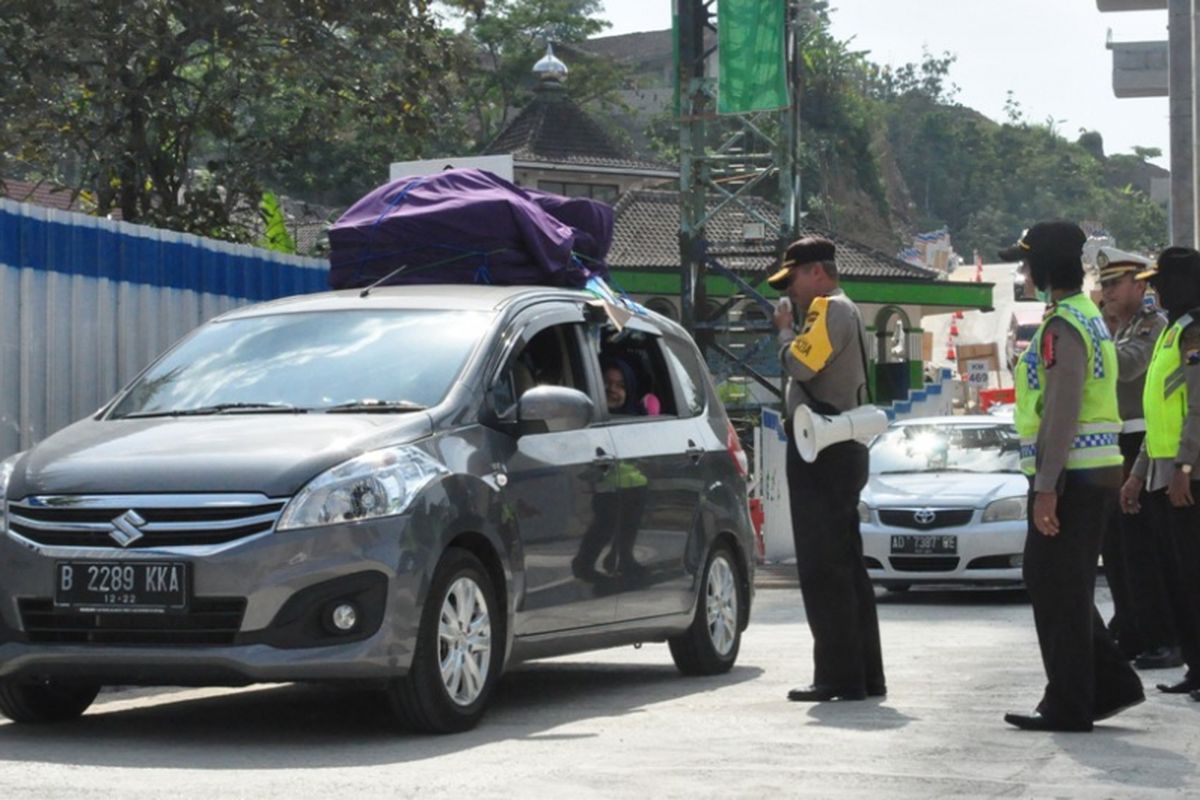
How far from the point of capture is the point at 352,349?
988 centimetres

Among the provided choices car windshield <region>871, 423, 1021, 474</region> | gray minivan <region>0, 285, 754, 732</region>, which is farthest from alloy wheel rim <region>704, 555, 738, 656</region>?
car windshield <region>871, 423, 1021, 474</region>

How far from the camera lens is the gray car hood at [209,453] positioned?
8570 mm

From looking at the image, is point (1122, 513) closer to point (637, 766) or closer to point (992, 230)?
point (637, 766)

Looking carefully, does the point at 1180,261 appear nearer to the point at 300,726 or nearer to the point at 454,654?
the point at 454,654

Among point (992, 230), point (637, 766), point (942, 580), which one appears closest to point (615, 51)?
point (992, 230)

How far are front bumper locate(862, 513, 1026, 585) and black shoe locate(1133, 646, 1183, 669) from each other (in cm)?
644

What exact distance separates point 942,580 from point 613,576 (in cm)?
868

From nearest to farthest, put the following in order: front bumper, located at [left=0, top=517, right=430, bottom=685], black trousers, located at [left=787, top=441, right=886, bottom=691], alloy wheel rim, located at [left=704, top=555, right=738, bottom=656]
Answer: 1. front bumper, located at [left=0, top=517, right=430, bottom=685]
2. black trousers, located at [left=787, top=441, right=886, bottom=691]
3. alloy wheel rim, located at [left=704, top=555, right=738, bottom=656]

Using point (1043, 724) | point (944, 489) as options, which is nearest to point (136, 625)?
point (1043, 724)

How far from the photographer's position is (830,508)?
10.2 metres

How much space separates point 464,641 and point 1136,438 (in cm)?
428

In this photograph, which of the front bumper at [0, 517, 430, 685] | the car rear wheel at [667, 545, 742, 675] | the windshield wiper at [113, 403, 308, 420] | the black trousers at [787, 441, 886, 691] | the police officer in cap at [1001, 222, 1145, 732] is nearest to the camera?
the front bumper at [0, 517, 430, 685]

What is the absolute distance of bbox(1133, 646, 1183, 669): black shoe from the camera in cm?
1195

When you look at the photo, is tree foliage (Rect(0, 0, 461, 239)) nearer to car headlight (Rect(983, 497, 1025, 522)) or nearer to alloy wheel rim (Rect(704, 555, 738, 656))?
car headlight (Rect(983, 497, 1025, 522))
